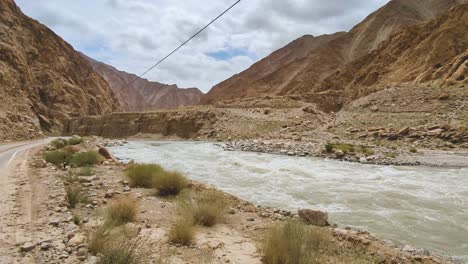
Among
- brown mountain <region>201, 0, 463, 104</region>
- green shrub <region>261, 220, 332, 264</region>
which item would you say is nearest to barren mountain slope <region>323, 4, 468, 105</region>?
brown mountain <region>201, 0, 463, 104</region>

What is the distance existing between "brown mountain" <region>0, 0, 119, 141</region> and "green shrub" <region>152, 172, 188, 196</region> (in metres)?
31.0

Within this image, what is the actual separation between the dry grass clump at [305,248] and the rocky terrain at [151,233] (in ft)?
0.14

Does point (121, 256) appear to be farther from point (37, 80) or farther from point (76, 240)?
point (37, 80)

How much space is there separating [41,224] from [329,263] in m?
4.48

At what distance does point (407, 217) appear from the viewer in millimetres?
8461

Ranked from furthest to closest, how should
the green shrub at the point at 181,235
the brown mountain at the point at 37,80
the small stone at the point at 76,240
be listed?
the brown mountain at the point at 37,80 < the green shrub at the point at 181,235 < the small stone at the point at 76,240

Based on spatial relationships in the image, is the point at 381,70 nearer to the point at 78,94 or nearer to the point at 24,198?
the point at 24,198

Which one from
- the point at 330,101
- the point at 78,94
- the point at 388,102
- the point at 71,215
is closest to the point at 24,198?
the point at 71,215

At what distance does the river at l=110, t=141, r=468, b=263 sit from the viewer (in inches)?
295

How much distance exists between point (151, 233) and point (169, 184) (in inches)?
132

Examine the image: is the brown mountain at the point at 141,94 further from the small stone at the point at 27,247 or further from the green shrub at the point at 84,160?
the small stone at the point at 27,247

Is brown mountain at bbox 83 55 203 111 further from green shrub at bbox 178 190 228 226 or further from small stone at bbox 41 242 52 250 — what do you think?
small stone at bbox 41 242 52 250

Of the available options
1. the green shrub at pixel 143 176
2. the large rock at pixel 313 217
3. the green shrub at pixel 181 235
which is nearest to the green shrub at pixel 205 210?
the green shrub at pixel 181 235

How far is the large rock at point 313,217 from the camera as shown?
6973 millimetres
